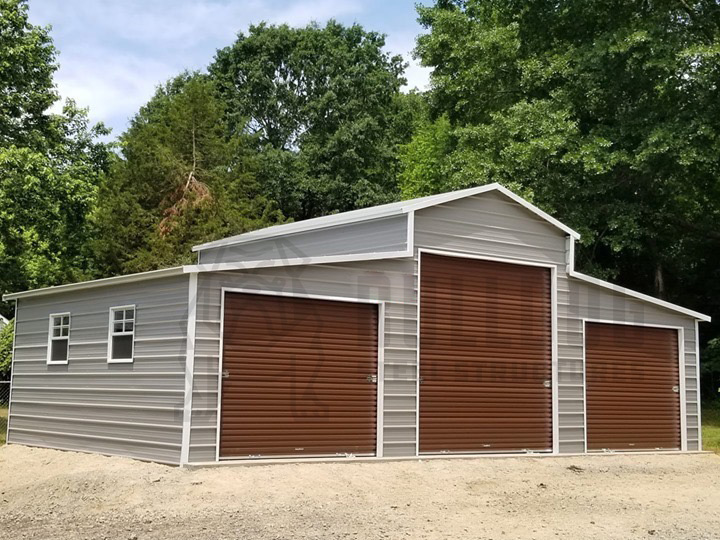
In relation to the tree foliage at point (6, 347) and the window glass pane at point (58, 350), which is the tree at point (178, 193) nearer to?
the tree foliage at point (6, 347)

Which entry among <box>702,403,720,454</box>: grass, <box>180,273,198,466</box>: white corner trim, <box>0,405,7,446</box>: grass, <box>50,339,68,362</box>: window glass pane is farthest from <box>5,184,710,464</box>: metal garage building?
<box>0,405,7,446</box>: grass

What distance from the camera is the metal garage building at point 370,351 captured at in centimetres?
1298

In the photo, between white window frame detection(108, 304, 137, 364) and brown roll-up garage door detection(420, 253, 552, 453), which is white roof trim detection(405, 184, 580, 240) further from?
white window frame detection(108, 304, 137, 364)

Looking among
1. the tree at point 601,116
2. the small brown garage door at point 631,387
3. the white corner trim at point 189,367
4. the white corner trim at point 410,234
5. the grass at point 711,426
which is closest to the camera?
the white corner trim at point 189,367

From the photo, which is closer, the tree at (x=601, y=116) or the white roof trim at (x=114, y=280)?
the white roof trim at (x=114, y=280)

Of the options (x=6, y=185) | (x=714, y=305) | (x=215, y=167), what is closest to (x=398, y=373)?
(x=6, y=185)

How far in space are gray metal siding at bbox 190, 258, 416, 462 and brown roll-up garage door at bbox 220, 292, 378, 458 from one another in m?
0.19

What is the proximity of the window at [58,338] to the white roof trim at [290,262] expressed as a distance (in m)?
4.28

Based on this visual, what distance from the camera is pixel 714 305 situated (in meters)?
30.5

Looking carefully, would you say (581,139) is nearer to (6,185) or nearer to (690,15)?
(690,15)

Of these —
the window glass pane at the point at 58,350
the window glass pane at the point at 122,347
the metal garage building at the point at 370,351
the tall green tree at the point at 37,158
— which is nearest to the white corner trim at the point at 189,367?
the metal garage building at the point at 370,351

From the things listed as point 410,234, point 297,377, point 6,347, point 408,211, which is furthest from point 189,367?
point 6,347

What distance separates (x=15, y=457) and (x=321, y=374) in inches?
222

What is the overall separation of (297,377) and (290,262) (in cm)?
181
